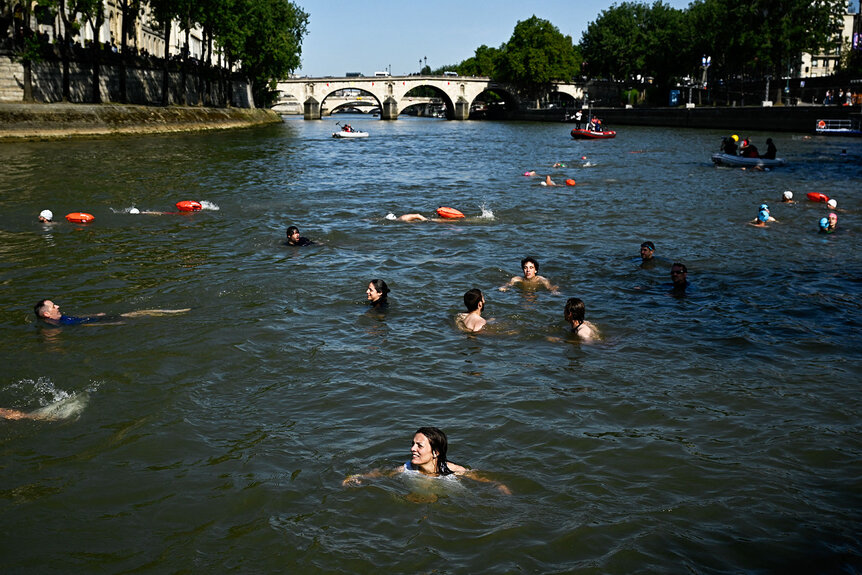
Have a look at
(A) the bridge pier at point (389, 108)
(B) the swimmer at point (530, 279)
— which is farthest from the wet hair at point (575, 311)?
(A) the bridge pier at point (389, 108)

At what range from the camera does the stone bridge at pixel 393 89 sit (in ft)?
415

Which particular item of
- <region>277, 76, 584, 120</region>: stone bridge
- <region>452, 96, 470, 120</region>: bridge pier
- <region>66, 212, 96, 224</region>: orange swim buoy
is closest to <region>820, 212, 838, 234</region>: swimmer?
<region>66, 212, 96, 224</region>: orange swim buoy

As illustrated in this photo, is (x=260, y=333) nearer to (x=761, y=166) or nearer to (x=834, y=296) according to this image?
(x=834, y=296)

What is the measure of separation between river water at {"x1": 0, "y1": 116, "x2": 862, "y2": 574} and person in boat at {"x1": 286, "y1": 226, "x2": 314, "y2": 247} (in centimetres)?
19

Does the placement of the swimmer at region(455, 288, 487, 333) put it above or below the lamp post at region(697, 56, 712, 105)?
below

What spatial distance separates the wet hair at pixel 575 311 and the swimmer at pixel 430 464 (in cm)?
436

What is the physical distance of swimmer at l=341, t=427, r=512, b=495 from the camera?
23.8ft

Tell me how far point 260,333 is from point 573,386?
485cm

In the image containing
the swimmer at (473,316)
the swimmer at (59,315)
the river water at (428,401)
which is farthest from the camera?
the swimmer at (473,316)

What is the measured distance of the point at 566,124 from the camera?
100875 mm

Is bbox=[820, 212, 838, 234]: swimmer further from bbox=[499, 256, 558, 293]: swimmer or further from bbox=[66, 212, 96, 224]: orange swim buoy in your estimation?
bbox=[66, 212, 96, 224]: orange swim buoy

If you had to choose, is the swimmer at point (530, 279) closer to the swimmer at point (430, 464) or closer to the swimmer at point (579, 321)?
the swimmer at point (579, 321)

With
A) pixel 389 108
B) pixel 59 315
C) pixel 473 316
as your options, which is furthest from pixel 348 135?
pixel 389 108

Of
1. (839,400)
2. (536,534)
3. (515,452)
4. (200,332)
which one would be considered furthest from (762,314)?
(200,332)
